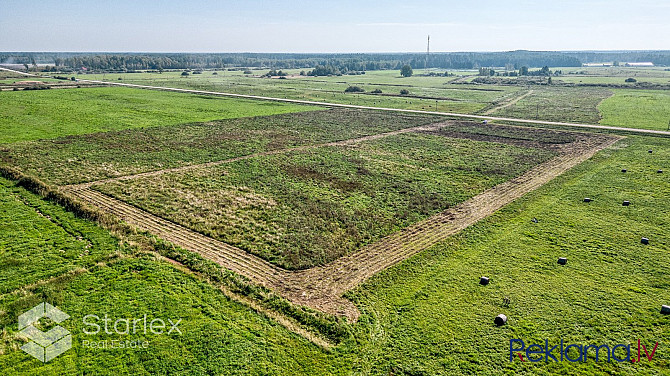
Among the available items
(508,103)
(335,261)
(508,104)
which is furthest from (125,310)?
(508,103)

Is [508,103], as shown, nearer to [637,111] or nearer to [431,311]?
[637,111]

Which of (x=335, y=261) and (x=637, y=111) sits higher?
(x=637, y=111)

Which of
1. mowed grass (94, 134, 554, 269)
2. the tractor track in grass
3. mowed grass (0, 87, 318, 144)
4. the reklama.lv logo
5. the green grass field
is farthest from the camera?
mowed grass (0, 87, 318, 144)

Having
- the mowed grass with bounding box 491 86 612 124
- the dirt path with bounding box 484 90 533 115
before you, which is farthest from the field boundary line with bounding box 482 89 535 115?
the mowed grass with bounding box 491 86 612 124

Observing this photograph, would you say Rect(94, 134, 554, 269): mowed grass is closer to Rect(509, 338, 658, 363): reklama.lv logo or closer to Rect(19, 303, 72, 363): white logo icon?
Rect(19, 303, 72, 363): white logo icon

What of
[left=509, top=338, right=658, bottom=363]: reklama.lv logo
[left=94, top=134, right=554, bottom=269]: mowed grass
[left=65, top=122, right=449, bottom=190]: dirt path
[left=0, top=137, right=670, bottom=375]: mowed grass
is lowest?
[left=509, top=338, right=658, bottom=363]: reklama.lv logo

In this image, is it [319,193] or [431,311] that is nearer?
[431,311]

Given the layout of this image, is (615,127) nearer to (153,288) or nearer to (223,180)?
(223,180)
